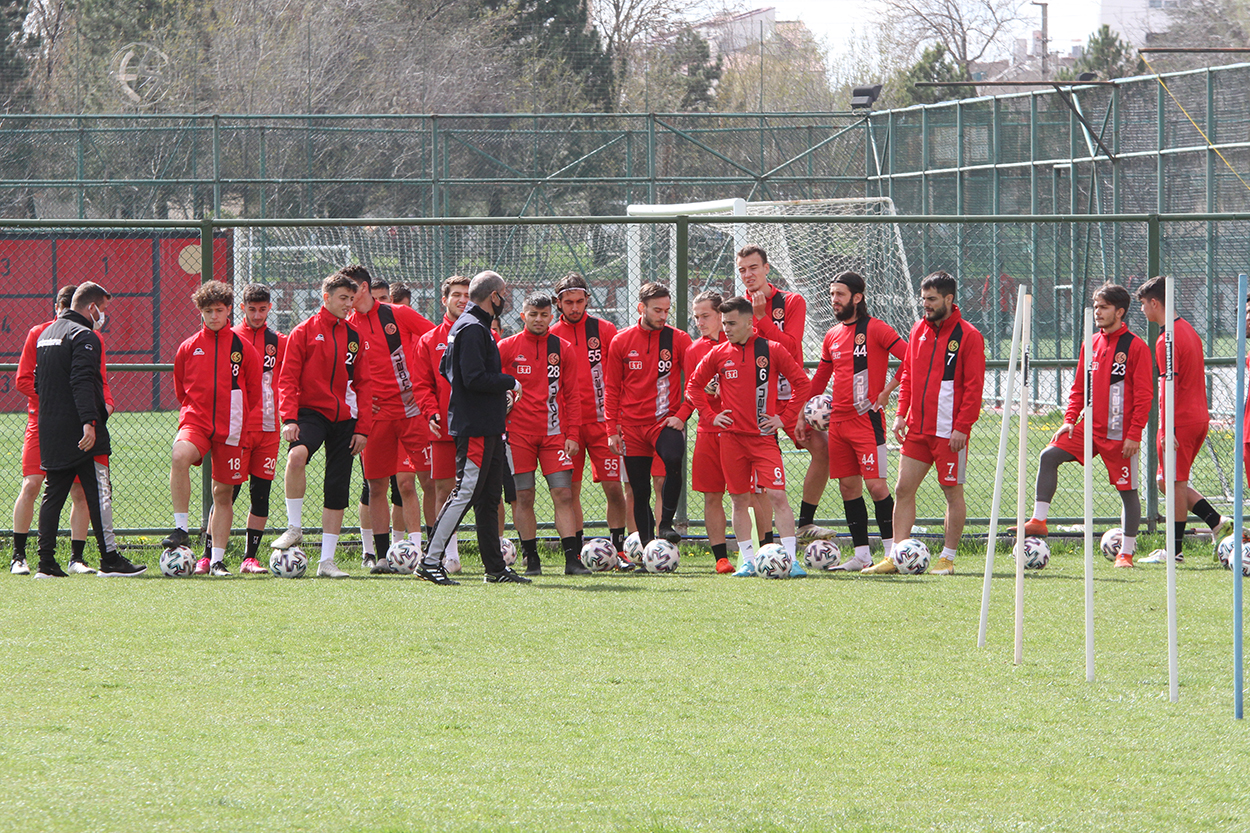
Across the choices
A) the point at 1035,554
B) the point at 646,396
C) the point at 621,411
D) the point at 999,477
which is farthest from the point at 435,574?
the point at 1035,554

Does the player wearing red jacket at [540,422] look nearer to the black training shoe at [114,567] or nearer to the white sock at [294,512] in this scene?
the white sock at [294,512]

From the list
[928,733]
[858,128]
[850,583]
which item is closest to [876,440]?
[850,583]

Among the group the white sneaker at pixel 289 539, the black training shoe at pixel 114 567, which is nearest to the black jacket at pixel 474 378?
the white sneaker at pixel 289 539

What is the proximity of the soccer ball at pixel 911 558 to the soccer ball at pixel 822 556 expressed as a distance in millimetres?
448

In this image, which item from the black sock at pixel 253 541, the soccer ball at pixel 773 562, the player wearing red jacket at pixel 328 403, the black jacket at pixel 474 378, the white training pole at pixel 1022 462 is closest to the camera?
Answer: the white training pole at pixel 1022 462

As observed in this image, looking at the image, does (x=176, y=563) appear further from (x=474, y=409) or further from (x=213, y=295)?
(x=474, y=409)

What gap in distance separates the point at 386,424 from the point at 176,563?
164 centimetres

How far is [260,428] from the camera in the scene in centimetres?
934

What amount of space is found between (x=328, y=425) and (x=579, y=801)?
5.30 metres

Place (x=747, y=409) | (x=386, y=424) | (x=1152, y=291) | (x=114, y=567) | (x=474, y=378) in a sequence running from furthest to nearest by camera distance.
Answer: (x=386, y=424)
(x=1152, y=291)
(x=114, y=567)
(x=747, y=409)
(x=474, y=378)

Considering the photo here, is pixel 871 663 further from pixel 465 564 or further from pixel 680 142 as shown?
pixel 680 142

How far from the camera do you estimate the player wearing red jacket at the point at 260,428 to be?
929 cm

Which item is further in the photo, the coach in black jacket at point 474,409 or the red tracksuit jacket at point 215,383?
the red tracksuit jacket at point 215,383

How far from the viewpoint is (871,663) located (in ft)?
20.7
